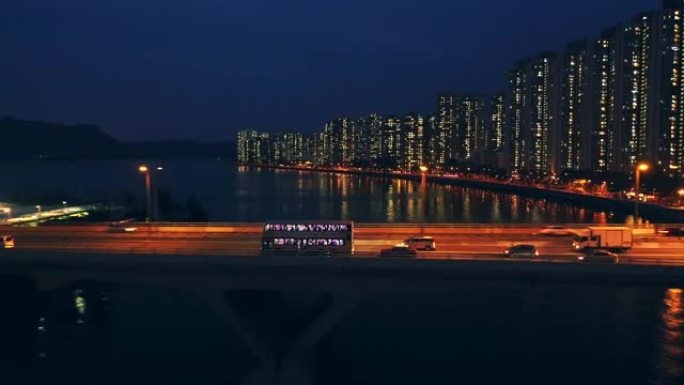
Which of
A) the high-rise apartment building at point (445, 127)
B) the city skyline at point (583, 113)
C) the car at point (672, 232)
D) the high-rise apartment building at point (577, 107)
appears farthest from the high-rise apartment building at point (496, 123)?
the car at point (672, 232)

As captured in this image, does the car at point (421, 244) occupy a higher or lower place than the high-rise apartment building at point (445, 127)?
lower

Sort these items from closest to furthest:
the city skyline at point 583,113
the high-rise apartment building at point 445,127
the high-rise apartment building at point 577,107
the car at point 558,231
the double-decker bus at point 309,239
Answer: the double-decker bus at point 309,239
the car at point 558,231
the city skyline at point 583,113
the high-rise apartment building at point 577,107
the high-rise apartment building at point 445,127

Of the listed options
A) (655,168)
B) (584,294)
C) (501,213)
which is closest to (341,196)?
(501,213)

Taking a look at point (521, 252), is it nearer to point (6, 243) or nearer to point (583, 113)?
point (6, 243)

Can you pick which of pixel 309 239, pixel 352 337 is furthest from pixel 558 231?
pixel 309 239

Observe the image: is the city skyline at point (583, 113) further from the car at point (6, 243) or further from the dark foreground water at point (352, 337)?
the car at point (6, 243)
